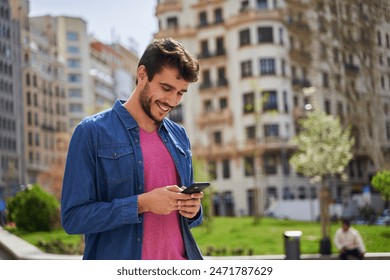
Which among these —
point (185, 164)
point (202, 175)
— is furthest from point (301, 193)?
point (185, 164)

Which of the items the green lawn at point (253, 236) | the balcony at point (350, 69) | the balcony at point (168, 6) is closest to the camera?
the balcony at point (168, 6)

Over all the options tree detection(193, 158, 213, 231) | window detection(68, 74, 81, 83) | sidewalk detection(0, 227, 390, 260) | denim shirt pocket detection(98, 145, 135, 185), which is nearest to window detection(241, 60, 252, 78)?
tree detection(193, 158, 213, 231)

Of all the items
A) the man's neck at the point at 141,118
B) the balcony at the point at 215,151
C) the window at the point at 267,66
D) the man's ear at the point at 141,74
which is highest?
the window at the point at 267,66

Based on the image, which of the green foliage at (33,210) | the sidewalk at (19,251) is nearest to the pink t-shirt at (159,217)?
the sidewalk at (19,251)

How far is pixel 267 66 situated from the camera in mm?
5043

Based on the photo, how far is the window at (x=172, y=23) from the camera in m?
3.73

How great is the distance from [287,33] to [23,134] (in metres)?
2.02

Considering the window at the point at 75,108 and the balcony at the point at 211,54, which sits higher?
the balcony at the point at 211,54

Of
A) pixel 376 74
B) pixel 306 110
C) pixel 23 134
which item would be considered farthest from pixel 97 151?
pixel 306 110

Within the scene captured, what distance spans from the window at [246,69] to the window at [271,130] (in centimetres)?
41

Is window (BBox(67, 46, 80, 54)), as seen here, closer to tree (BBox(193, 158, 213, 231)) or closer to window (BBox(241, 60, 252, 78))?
tree (BBox(193, 158, 213, 231))

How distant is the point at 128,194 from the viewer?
62.7 inches

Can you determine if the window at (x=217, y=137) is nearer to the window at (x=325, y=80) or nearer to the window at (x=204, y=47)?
the window at (x=204, y=47)

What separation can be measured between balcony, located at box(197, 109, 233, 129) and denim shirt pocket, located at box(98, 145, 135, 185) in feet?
10.2
